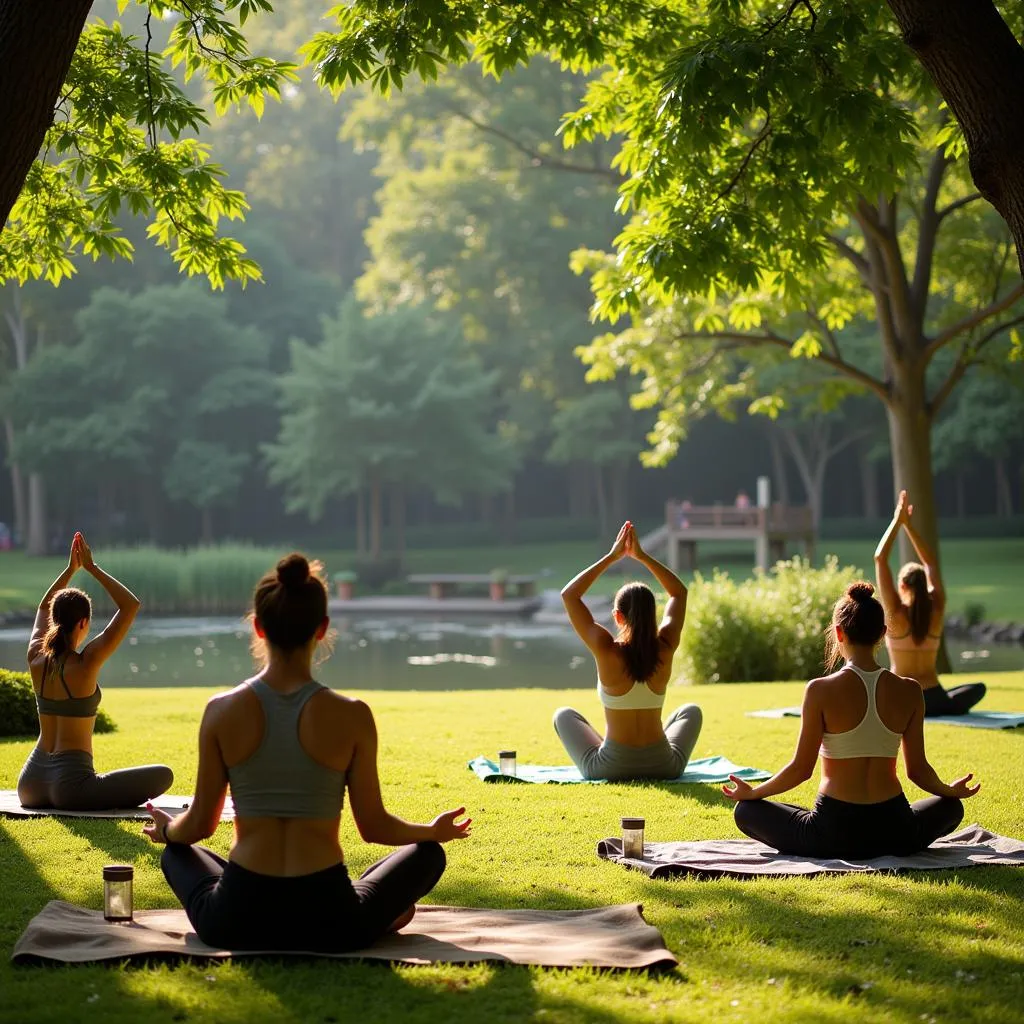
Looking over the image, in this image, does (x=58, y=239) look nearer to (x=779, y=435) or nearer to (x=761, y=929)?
(x=761, y=929)

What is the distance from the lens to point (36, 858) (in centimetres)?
614

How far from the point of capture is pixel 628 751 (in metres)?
8.23

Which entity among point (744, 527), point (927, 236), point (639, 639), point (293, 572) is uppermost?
point (927, 236)

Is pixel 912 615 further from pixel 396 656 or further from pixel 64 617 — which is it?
pixel 396 656

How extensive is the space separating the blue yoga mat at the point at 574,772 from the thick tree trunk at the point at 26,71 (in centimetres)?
462

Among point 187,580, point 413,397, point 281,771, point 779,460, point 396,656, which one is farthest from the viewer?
point 779,460

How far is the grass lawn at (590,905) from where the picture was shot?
4082 millimetres

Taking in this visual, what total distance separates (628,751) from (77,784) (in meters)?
3.10

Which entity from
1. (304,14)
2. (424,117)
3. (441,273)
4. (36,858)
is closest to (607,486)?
(441,273)

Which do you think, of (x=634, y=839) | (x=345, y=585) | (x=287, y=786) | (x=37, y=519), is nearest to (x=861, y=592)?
(x=634, y=839)

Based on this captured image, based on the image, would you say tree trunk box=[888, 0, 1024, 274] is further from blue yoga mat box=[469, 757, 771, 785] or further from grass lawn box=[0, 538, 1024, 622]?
grass lawn box=[0, 538, 1024, 622]

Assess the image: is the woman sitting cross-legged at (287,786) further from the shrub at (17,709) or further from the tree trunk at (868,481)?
the tree trunk at (868,481)

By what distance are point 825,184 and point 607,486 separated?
45170mm

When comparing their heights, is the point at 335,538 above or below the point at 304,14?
below
